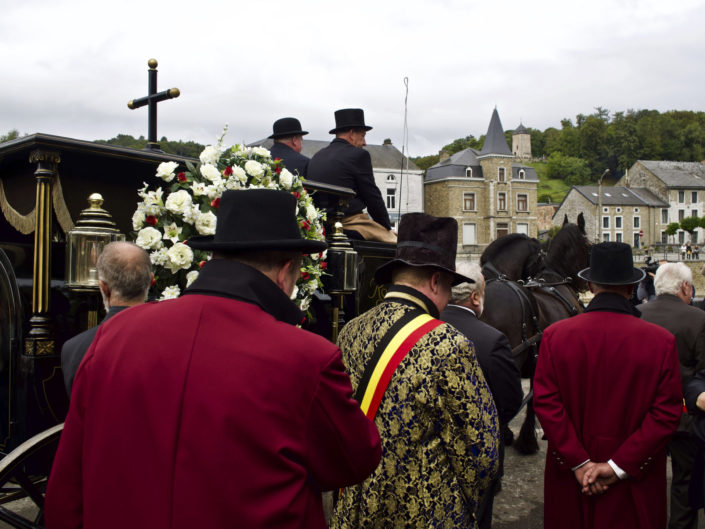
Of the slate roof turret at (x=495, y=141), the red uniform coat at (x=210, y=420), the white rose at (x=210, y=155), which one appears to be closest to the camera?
the red uniform coat at (x=210, y=420)

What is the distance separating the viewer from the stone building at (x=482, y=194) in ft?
190

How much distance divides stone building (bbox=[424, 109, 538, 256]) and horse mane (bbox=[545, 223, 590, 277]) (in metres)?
50.0

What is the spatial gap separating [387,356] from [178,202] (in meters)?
1.49

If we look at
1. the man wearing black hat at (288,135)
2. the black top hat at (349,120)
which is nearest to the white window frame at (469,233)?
the man wearing black hat at (288,135)

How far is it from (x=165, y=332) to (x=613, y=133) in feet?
399

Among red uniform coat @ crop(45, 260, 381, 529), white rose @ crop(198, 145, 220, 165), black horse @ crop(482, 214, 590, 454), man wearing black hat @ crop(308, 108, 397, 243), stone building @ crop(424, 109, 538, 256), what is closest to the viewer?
red uniform coat @ crop(45, 260, 381, 529)

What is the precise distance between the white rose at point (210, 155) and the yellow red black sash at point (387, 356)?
1.62 meters

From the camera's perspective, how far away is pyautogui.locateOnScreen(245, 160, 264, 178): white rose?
Result: 3.65 m

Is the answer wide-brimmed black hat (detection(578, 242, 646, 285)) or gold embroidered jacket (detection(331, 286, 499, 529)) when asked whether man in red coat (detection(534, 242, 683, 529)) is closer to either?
wide-brimmed black hat (detection(578, 242, 646, 285))

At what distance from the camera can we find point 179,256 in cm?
328

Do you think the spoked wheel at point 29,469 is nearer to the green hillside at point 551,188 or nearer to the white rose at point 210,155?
the white rose at point 210,155

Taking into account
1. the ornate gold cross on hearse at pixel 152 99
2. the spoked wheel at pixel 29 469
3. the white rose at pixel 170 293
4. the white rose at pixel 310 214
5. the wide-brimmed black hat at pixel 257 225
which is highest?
the ornate gold cross on hearse at pixel 152 99

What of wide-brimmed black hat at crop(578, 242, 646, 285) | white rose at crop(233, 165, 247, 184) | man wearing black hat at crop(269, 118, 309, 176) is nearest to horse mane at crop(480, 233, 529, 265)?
man wearing black hat at crop(269, 118, 309, 176)

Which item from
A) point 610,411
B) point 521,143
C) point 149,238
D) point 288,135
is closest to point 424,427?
point 610,411
